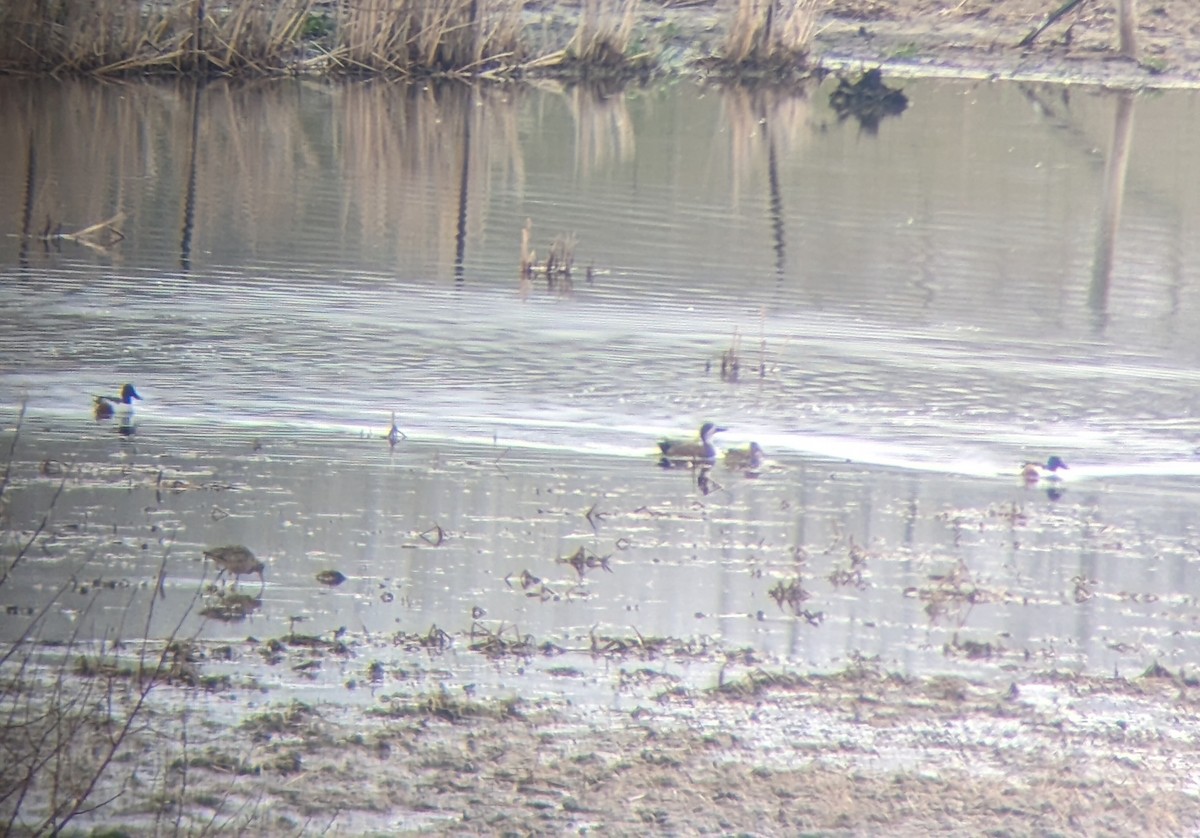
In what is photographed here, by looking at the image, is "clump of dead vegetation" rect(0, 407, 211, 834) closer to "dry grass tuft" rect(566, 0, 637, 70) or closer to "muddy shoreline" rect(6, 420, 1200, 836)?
"muddy shoreline" rect(6, 420, 1200, 836)

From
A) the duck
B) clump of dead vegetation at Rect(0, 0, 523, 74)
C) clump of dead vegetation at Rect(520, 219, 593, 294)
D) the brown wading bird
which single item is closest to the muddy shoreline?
the brown wading bird

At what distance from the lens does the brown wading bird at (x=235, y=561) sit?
7.04 meters

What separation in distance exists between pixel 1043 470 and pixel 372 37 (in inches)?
772

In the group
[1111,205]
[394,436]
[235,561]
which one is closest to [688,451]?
[394,436]

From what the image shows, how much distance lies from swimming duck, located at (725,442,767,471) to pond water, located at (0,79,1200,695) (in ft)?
0.39

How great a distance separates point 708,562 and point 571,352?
158 inches

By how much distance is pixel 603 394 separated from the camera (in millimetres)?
10594

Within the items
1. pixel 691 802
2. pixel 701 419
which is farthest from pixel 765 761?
pixel 701 419

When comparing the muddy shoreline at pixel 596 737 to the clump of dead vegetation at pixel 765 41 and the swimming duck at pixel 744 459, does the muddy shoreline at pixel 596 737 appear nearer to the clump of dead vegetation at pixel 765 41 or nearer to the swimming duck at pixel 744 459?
the swimming duck at pixel 744 459

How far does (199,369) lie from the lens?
10641 mm

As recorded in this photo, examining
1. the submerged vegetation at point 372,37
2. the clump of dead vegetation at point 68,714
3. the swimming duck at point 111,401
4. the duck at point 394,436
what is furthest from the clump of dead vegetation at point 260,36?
the clump of dead vegetation at point 68,714

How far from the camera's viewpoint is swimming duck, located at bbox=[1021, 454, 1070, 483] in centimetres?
924

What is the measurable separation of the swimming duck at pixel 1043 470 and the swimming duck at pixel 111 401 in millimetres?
4340

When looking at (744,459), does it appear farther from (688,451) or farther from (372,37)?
(372,37)
